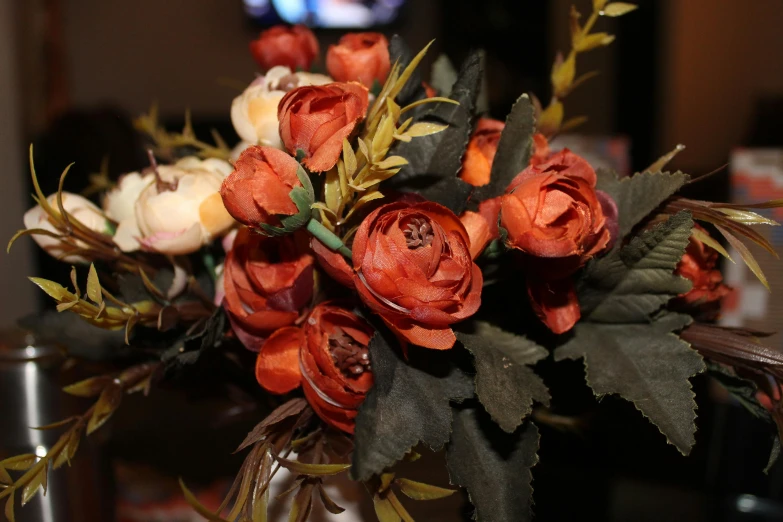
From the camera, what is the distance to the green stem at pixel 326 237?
425 millimetres

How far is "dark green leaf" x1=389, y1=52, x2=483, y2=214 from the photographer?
1.61ft

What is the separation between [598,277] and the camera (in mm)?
486

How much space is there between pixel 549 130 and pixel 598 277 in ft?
0.60

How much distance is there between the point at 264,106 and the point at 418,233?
195mm

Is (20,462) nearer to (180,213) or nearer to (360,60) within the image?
(180,213)

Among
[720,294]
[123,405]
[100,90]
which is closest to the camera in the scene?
[720,294]

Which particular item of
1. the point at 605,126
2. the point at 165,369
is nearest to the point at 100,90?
the point at 605,126

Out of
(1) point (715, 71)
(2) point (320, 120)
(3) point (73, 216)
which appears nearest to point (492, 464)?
(2) point (320, 120)

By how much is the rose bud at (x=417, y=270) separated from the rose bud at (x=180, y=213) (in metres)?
0.16

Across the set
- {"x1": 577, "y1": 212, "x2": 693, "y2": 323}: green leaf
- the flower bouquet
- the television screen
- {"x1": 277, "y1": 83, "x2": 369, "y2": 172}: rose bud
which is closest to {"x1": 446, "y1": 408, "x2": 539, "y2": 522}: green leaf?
the flower bouquet

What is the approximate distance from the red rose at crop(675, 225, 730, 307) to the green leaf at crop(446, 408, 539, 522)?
0.18m

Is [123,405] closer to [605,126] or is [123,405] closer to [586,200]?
[586,200]

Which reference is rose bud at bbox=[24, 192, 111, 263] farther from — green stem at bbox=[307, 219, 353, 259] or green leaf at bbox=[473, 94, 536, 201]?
green leaf at bbox=[473, 94, 536, 201]

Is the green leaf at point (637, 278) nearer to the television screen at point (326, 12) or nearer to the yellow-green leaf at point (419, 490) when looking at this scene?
the yellow-green leaf at point (419, 490)
